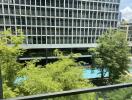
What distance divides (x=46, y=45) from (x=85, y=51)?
6904 millimetres

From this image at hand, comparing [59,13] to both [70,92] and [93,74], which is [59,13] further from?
[70,92]

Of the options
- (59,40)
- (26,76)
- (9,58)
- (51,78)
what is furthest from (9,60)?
(59,40)

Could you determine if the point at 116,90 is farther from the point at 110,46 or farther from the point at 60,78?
the point at 110,46

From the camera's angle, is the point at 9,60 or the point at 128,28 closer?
the point at 9,60

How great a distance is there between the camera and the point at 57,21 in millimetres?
31719

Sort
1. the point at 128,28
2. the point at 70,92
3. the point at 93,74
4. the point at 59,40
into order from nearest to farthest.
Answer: the point at 70,92 < the point at 93,74 < the point at 59,40 < the point at 128,28

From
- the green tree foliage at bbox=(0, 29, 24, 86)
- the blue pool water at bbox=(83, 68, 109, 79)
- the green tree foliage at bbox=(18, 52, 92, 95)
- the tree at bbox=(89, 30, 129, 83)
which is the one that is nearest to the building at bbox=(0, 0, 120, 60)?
the blue pool water at bbox=(83, 68, 109, 79)

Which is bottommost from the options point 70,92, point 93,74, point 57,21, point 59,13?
point 93,74

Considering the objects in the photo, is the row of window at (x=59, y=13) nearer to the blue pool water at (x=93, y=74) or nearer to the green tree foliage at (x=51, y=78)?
the blue pool water at (x=93, y=74)

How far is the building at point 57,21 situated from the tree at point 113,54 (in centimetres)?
987

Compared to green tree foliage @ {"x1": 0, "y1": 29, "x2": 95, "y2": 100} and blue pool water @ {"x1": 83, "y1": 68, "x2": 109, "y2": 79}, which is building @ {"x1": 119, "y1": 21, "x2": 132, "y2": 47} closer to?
blue pool water @ {"x1": 83, "y1": 68, "x2": 109, "y2": 79}

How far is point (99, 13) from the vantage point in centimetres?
3466

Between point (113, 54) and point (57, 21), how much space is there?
1187cm

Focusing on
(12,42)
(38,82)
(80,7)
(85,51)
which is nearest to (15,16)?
(80,7)
